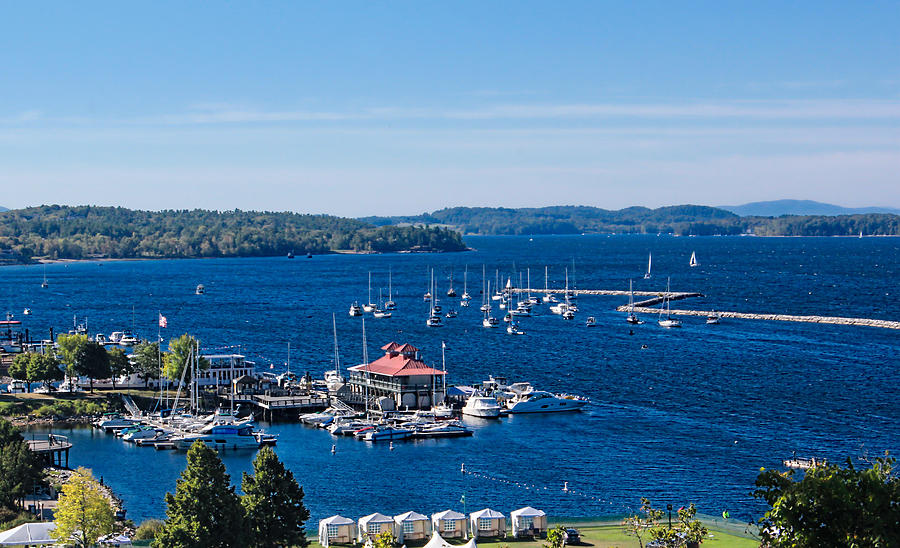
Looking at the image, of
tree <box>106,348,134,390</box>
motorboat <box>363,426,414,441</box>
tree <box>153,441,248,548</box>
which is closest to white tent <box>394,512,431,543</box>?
tree <box>153,441,248,548</box>

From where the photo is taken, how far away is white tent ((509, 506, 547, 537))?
1563 inches

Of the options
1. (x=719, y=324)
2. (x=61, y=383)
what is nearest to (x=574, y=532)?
(x=61, y=383)

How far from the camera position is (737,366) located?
288ft

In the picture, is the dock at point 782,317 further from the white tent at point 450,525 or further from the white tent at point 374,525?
the white tent at point 374,525

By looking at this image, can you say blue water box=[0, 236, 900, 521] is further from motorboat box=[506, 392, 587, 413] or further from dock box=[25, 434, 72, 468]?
dock box=[25, 434, 72, 468]

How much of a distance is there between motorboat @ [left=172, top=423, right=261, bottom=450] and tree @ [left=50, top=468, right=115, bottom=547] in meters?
23.4

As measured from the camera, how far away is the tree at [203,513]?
29.8 m

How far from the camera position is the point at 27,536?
34.8 metres

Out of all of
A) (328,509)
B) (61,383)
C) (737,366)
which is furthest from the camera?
Answer: (737,366)

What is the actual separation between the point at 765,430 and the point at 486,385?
72.7ft

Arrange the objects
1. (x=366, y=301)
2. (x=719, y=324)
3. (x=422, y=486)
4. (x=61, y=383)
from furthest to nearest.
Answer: (x=366, y=301) < (x=719, y=324) < (x=61, y=383) < (x=422, y=486)

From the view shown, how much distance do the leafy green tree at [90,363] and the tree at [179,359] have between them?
4.29 meters

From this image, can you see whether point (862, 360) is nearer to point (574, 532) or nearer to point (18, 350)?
point (574, 532)

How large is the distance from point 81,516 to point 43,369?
125 ft
